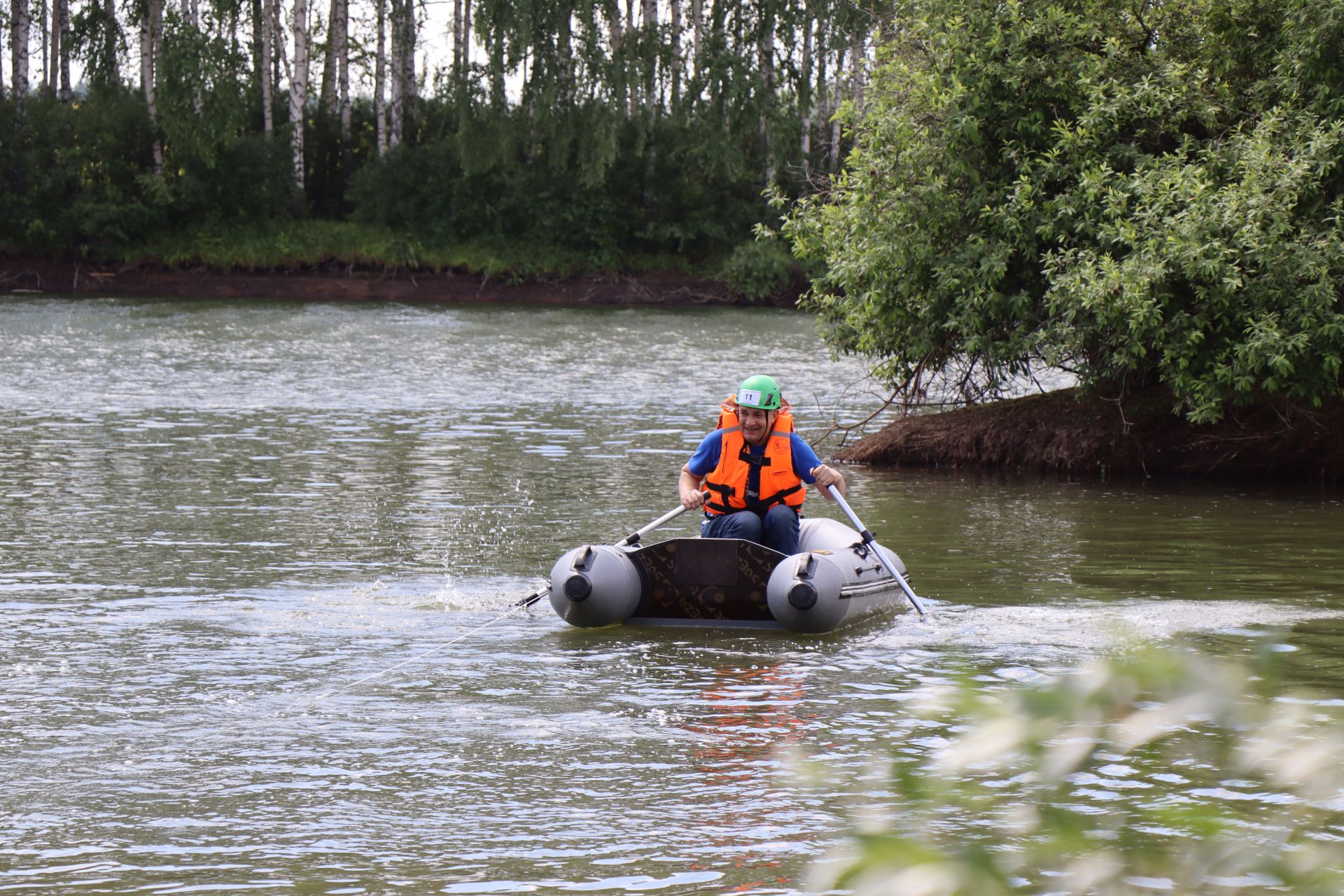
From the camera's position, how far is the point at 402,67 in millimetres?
44938

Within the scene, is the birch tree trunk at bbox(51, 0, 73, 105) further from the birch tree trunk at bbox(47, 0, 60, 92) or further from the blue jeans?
the blue jeans

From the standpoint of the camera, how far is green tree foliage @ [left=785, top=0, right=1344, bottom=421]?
13.1 m

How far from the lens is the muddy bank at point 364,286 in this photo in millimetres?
40750

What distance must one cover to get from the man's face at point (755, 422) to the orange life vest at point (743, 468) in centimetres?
3

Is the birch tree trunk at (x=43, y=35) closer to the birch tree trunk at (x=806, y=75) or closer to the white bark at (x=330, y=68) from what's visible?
the white bark at (x=330, y=68)

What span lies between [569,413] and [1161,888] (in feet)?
57.2

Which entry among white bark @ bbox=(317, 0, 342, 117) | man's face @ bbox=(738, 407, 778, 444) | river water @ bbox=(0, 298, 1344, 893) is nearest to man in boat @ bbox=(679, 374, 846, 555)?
man's face @ bbox=(738, 407, 778, 444)

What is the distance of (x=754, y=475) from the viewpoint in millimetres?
9852

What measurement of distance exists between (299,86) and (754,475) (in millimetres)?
34667

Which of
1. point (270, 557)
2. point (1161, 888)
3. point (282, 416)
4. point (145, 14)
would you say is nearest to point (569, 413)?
point (282, 416)

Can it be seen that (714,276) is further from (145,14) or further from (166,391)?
(166,391)

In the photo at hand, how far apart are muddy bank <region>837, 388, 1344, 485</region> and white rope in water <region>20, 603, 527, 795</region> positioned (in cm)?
814

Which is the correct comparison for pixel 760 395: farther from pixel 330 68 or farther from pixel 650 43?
pixel 330 68

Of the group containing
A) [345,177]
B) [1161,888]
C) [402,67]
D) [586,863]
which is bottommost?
[586,863]
